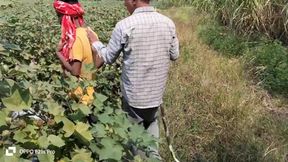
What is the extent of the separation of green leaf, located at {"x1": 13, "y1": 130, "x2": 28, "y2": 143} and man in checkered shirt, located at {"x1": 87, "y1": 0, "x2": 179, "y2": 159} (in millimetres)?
1533

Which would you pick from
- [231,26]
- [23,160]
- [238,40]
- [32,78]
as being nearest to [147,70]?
[32,78]

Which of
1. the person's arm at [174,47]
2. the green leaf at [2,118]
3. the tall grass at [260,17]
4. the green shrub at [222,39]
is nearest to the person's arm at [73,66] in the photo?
the person's arm at [174,47]

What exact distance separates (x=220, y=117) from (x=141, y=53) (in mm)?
1932

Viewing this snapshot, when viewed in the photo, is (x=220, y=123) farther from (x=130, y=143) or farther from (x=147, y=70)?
(x=130, y=143)

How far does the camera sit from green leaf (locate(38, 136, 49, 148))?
137cm

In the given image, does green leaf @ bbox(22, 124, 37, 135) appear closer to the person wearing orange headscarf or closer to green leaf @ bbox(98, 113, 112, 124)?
green leaf @ bbox(98, 113, 112, 124)

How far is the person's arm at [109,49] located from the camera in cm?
286

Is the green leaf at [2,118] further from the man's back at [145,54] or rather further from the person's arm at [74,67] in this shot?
the person's arm at [74,67]

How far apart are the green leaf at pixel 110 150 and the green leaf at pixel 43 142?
0.56ft

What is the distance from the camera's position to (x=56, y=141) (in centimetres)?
139

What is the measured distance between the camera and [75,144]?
1.49 meters

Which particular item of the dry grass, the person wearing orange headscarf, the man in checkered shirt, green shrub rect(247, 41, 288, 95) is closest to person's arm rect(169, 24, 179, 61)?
the man in checkered shirt

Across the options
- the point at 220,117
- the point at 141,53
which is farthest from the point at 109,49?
the point at 220,117

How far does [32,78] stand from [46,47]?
268cm
